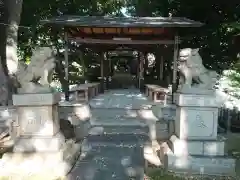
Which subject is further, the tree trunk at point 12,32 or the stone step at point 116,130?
the tree trunk at point 12,32

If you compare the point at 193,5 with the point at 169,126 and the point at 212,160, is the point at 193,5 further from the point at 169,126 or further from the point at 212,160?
the point at 212,160

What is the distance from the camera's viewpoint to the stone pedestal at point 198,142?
592cm

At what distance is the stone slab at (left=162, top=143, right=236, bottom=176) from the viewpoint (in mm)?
5895

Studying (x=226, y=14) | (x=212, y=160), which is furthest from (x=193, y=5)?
(x=212, y=160)

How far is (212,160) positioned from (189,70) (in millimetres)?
2062

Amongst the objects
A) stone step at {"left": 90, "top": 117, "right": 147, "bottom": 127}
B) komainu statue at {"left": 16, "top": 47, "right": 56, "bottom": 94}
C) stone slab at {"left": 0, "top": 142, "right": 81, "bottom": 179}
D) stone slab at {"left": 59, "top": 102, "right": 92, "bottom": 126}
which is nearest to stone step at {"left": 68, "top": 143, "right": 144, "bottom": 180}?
stone slab at {"left": 0, "top": 142, "right": 81, "bottom": 179}

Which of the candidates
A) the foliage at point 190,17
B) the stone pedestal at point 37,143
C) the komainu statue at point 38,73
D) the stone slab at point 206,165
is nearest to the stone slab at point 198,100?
the stone slab at point 206,165

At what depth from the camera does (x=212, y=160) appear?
591 cm

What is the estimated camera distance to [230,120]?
9516 millimetres

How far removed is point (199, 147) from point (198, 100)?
3.52 ft

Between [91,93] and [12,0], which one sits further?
[91,93]

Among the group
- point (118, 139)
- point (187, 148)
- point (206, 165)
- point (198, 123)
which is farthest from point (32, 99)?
point (206, 165)

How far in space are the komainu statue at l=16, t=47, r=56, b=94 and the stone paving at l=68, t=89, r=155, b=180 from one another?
202cm

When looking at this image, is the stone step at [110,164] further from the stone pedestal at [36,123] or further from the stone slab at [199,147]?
the stone slab at [199,147]
